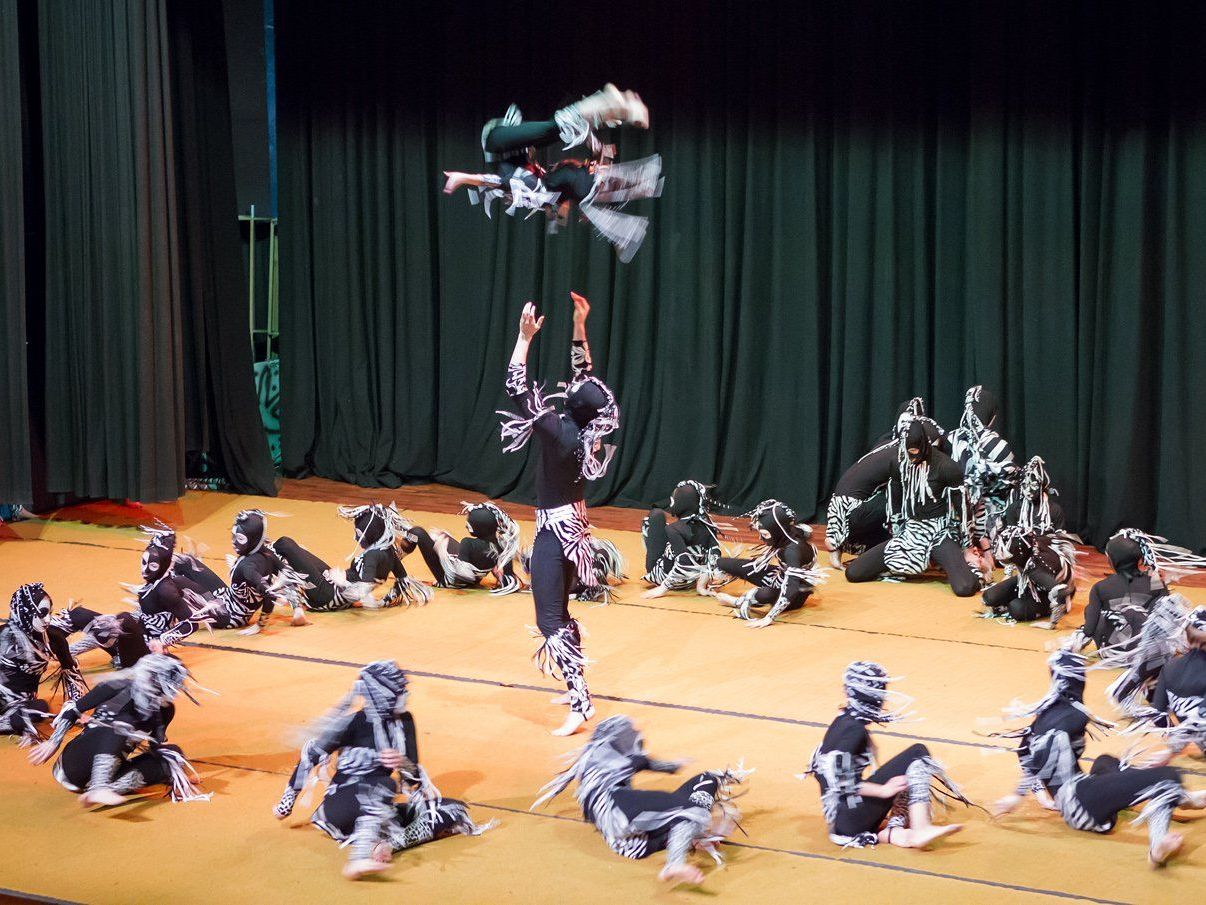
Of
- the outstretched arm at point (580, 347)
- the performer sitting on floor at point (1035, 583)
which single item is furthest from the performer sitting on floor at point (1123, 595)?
the outstretched arm at point (580, 347)

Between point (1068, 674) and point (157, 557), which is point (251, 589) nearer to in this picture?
point (157, 557)

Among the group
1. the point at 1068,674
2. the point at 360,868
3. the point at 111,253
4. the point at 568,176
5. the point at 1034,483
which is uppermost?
the point at 568,176

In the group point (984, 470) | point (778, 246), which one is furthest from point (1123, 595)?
point (778, 246)

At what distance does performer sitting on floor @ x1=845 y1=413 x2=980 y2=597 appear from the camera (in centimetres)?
697

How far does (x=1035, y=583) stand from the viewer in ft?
21.1

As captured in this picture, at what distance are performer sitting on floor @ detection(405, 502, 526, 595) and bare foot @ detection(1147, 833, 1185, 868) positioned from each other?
11.6 ft

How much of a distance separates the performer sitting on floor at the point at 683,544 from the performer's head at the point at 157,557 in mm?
2189

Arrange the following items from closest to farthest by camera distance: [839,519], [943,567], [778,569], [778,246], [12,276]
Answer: [778,569] < [943,567] < [839,519] < [12,276] < [778,246]

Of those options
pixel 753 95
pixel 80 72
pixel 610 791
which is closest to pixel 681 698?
pixel 610 791

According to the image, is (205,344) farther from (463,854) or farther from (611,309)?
(463,854)

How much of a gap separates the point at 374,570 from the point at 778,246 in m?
3.27

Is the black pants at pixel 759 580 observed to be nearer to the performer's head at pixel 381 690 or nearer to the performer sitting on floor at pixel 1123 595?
the performer sitting on floor at pixel 1123 595

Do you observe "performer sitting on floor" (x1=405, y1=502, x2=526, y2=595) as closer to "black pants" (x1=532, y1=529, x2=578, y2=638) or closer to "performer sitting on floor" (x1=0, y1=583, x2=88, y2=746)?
→ "black pants" (x1=532, y1=529, x2=578, y2=638)

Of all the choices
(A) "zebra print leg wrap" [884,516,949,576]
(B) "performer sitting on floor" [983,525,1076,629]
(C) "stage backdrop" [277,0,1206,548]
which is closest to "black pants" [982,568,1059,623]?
(B) "performer sitting on floor" [983,525,1076,629]
